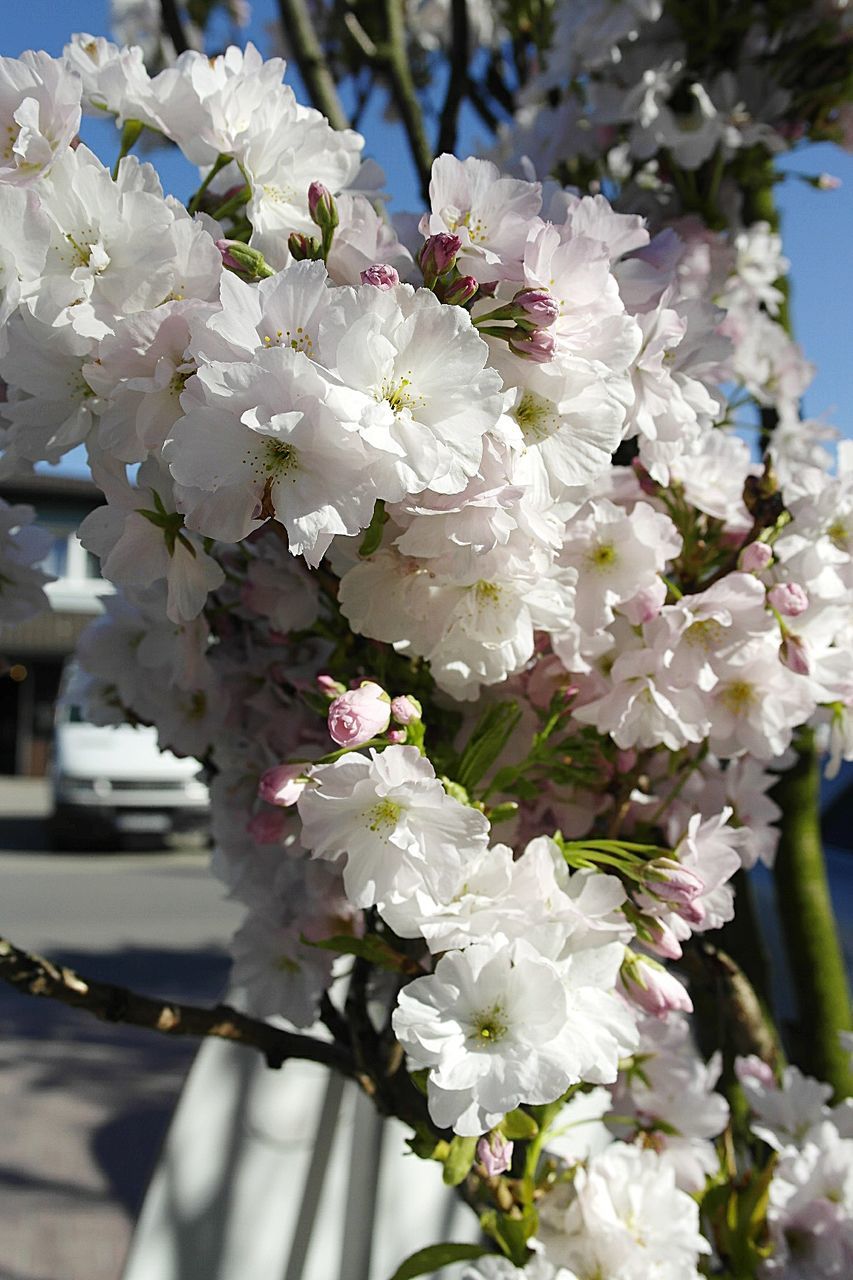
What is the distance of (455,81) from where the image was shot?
1629 mm

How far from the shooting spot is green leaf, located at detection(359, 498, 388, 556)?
64cm

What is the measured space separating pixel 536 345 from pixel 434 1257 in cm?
75

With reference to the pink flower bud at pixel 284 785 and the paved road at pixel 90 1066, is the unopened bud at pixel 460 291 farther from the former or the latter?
the paved road at pixel 90 1066

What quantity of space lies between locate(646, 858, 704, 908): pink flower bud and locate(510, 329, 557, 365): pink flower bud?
13.7 inches

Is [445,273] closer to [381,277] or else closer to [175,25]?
[381,277]

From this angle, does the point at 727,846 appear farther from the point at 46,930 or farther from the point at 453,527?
the point at 46,930

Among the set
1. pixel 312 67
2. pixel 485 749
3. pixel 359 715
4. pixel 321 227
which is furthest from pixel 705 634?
pixel 312 67

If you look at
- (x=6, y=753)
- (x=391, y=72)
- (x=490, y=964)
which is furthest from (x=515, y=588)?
(x=6, y=753)

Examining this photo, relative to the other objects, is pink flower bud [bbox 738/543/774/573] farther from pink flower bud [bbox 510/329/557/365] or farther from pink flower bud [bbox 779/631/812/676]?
pink flower bud [bbox 510/329/557/365]

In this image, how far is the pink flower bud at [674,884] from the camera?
28.5 inches

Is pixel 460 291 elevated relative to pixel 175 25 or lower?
lower

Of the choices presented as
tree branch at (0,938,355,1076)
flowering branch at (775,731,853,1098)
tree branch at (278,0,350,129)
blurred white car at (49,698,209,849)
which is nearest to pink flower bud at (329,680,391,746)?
tree branch at (0,938,355,1076)

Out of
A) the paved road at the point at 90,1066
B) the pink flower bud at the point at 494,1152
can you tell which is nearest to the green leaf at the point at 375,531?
the pink flower bud at the point at 494,1152

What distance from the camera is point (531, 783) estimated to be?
2.76 ft
